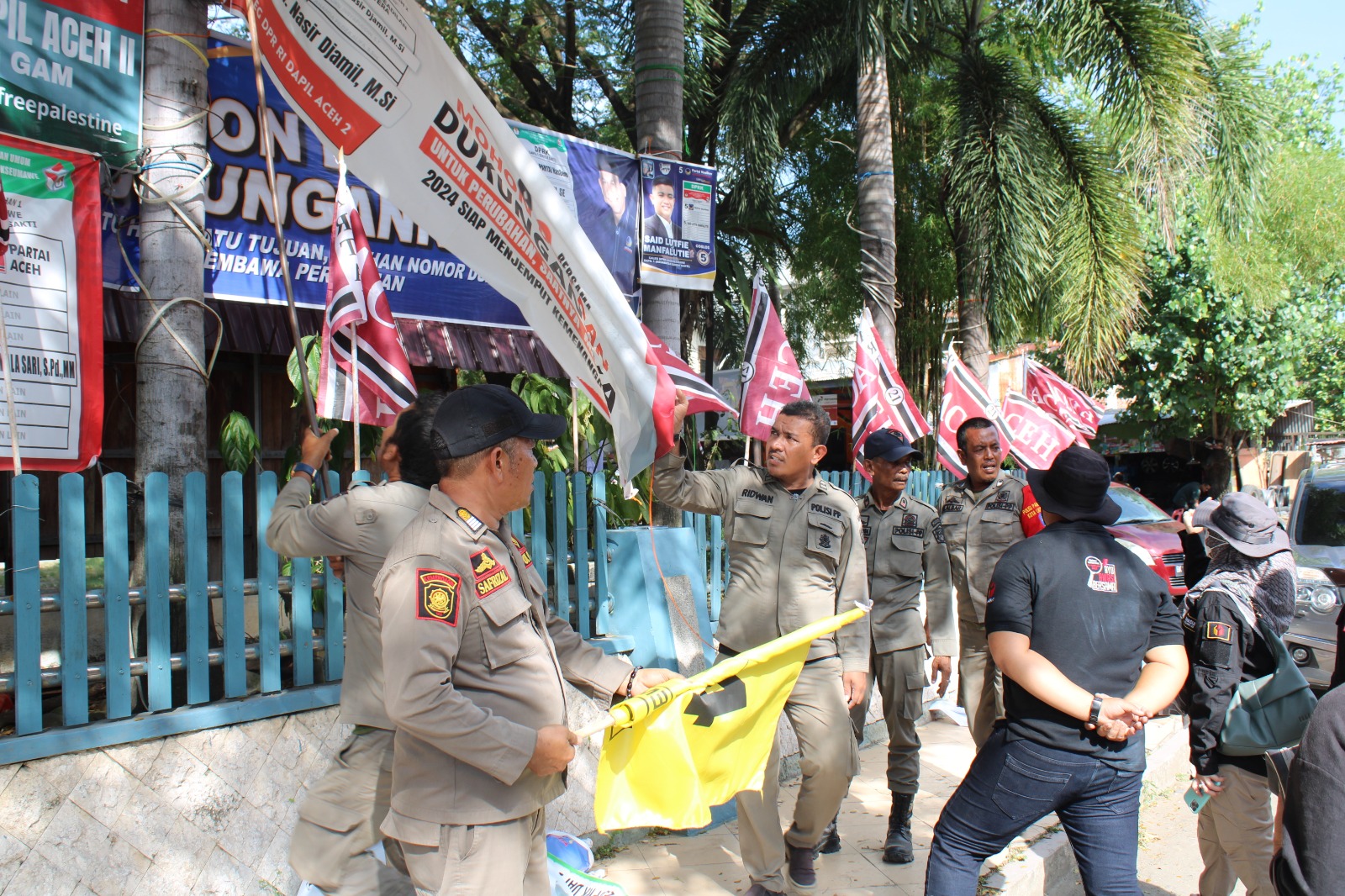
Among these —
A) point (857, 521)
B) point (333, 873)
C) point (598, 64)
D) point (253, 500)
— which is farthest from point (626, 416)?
point (598, 64)

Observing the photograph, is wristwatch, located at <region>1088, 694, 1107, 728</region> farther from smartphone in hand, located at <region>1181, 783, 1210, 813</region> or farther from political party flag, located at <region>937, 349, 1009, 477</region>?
political party flag, located at <region>937, 349, 1009, 477</region>

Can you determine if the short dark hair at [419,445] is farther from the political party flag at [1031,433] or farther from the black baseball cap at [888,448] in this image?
the political party flag at [1031,433]

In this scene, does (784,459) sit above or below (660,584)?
above

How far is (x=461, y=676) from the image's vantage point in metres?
2.38

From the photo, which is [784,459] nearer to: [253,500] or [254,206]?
[254,206]

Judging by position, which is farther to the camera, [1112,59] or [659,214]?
[1112,59]

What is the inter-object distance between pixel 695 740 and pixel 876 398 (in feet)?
15.4

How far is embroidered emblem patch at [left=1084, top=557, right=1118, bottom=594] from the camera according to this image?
295 cm

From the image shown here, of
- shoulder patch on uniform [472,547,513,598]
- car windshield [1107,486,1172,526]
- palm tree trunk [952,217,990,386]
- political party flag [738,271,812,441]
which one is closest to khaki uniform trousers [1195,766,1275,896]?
shoulder patch on uniform [472,547,513,598]

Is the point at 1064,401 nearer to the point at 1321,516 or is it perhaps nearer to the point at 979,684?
the point at 1321,516

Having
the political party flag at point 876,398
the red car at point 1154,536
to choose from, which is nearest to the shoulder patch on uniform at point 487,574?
the political party flag at point 876,398

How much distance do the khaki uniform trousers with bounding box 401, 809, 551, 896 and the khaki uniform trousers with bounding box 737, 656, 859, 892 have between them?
5.10ft

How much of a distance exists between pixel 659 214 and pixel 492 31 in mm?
7364

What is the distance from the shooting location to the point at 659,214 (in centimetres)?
736
